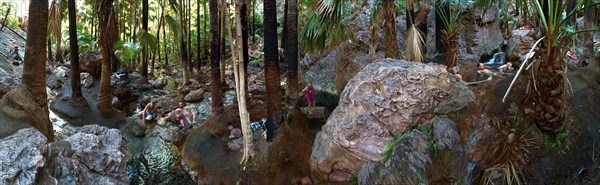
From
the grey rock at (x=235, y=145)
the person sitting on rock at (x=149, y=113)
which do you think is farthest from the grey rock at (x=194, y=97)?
the grey rock at (x=235, y=145)

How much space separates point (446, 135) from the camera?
678 cm

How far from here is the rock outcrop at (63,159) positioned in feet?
20.8

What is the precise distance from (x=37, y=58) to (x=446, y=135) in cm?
849

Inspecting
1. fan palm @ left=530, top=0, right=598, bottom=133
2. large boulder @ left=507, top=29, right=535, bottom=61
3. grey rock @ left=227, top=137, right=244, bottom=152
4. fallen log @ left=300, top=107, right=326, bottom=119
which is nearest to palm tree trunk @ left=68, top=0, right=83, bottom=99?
grey rock @ left=227, top=137, right=244, bottom=152

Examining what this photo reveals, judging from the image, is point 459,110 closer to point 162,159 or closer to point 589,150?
point 589,150

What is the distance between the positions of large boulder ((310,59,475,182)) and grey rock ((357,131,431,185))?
0.46m

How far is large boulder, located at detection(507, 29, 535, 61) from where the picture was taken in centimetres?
1736

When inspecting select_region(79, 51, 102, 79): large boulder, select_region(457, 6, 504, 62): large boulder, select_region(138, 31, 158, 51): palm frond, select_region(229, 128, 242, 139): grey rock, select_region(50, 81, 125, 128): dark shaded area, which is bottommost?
select_region(229, 128, 242, 139): grey rock

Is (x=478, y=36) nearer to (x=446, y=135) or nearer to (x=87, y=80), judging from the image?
(x=446, y=135)

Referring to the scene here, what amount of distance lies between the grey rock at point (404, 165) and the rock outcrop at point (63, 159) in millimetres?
5105

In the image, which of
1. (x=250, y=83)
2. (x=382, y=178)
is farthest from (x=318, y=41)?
(x=250, y=83)

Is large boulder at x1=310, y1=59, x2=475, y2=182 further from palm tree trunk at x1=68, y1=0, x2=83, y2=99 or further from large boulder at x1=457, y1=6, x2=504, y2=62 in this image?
large boulder at x1=457, y1=6, x2=504, y2=62

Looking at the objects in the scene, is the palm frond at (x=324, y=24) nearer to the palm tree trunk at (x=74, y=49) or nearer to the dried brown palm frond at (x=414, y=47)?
the dried brown palm frond at (x=414, y=47)

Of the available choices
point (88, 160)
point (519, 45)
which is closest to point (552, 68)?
point (88, 160)
